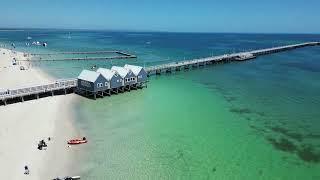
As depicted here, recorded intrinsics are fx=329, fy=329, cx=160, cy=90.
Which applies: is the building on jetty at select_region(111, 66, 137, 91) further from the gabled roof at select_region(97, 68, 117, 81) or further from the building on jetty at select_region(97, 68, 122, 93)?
the gabled roof at select_region(97, 68, 117, 81)

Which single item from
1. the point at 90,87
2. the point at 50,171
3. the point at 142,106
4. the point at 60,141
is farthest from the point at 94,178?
the point at 90,87

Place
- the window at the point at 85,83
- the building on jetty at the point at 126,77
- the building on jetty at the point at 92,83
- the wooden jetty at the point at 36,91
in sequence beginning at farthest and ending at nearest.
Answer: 1. the building on jetty at the point at 126,77
2. the window at the point at 85,83
3. the building on jetty at the point at 92,83
4. the wooden jetty at the point at 36,91

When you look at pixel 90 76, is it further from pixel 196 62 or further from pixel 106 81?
pixel 196 62

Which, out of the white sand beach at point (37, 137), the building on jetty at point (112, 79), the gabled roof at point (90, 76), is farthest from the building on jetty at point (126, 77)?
the white sand beach at point (37, 137)

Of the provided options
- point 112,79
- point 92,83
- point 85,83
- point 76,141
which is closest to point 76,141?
point 76,141

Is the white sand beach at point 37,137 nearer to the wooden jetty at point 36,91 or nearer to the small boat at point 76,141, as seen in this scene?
the small boat at point 76,141

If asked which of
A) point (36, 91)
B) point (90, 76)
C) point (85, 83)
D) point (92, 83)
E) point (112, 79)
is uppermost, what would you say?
point (90, 76)

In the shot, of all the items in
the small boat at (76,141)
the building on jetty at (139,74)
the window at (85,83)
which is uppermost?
the building on jetty at (139,74)

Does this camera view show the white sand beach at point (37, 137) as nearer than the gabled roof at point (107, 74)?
Yes
